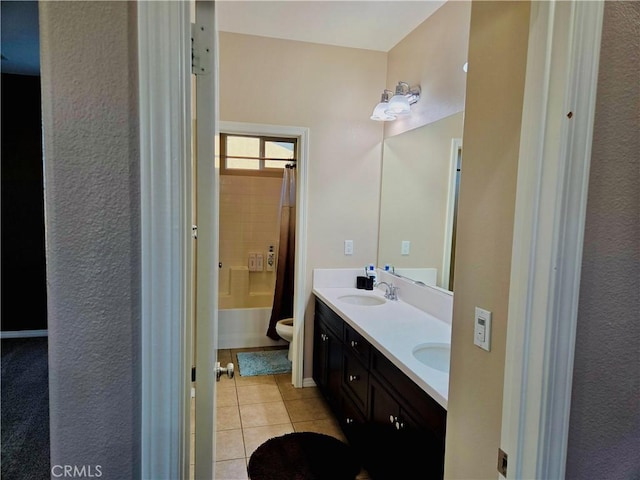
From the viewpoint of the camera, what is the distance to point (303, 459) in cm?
227

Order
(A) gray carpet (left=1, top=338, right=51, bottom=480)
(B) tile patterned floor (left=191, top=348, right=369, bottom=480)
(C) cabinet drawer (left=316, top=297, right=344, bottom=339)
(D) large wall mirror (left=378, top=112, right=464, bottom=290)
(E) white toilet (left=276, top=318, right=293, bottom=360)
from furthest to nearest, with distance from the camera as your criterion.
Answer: (E) white toilet (left=276, top=318, right=293, bottom=360) → (C) cabinet drawer (left=316, top=297, right=344, bottom=339) → (D) large wall mirror (left=378, top=112, right=464, bottom=290) → (B) tile patterned floor (left=191, top=348, right=369, bottom=480) → (A) gray carpet (left=1, top=338, right=51, bottom=480)

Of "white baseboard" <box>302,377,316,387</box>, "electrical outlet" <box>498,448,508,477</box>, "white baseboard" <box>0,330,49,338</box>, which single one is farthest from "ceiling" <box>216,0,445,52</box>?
"white baseboard" <box>0,330,49,338</box>

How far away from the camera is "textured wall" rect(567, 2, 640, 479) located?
2.60 feet

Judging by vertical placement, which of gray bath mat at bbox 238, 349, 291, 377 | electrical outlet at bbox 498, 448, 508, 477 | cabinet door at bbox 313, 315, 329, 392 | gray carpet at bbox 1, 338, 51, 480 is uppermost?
electrical outlet at bbox 498, 448, 508, 477

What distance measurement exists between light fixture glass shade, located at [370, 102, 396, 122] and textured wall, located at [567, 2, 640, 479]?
6.79 ft

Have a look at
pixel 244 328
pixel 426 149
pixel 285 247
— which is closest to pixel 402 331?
pixel 426 149

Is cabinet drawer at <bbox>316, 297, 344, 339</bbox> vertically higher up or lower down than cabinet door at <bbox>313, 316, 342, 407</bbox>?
higher up

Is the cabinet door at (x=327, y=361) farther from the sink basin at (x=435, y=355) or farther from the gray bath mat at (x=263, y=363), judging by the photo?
the sink basin at (x=435, y=355)

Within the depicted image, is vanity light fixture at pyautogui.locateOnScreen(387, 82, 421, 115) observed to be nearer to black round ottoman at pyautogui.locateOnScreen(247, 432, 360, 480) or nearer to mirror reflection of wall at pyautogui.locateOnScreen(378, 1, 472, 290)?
mirror reflection of wall at pyautogui.locateOnScreen(378, 1, 472, 290)

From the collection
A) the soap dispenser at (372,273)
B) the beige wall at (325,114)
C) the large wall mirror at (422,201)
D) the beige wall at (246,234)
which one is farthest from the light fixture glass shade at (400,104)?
the beige wall at (246,234)

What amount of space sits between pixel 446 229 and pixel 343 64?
1.57 m

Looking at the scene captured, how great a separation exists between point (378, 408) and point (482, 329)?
43.7 inches

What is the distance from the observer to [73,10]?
1.90ft

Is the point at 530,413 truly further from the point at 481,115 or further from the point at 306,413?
the point at 306,413
